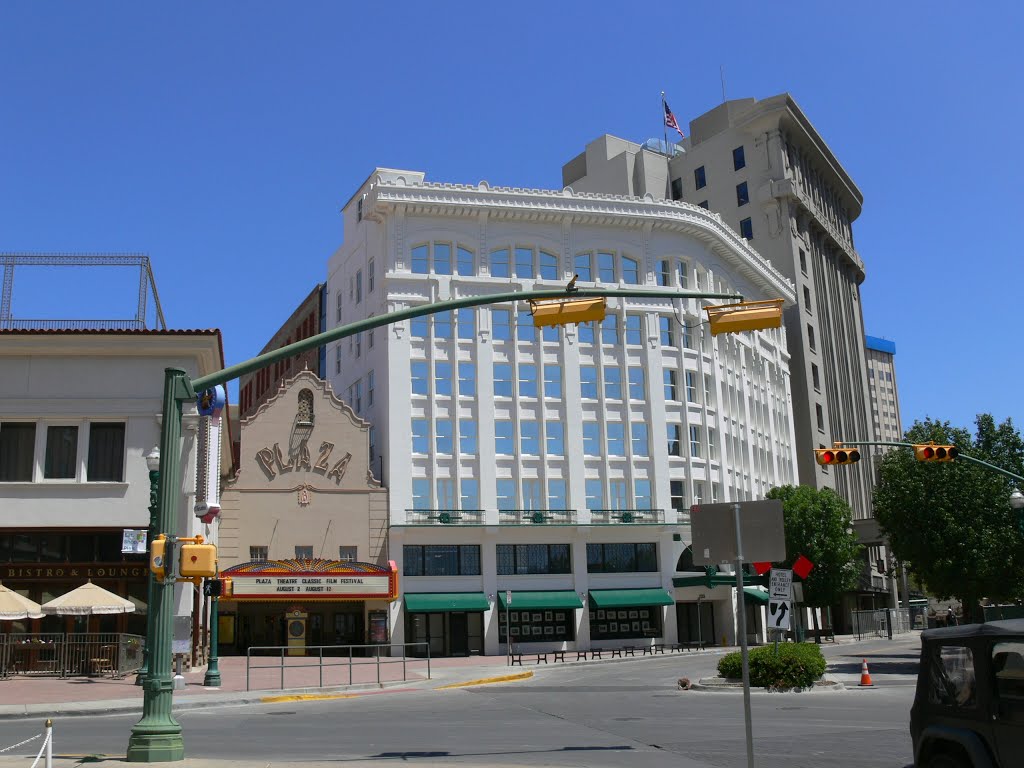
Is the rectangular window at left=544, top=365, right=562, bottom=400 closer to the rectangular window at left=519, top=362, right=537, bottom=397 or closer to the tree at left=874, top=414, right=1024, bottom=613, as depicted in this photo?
the rectangular window at left=519, top=362, right=537, bottom=397

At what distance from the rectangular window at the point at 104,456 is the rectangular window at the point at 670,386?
3352cm

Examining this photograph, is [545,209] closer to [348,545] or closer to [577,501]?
[577,501]

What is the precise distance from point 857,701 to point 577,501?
33.6m

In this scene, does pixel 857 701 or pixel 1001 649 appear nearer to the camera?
pixel 1001 649

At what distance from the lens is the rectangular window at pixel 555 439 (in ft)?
186

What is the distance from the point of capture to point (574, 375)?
57688mm

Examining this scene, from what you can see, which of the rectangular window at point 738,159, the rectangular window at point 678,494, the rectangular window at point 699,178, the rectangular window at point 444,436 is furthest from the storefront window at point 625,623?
the rectangular window at point 699,178

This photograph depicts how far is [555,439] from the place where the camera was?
56812 millimetres

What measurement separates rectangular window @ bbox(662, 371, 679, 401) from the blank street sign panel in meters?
48.9

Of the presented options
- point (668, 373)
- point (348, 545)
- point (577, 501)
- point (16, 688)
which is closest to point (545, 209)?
point (668, 373)

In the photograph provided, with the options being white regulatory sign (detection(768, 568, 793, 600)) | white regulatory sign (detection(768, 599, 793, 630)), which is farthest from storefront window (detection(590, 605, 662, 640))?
white regulatory sign (detection(768, 599, 793, 630))

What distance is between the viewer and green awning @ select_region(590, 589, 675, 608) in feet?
179

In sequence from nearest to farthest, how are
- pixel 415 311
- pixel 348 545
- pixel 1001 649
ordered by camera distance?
pixel 1001 649, pixel 415 311, pixel 348 545

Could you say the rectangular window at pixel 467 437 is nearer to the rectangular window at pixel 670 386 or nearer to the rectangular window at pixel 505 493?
the rectangular window at pixel 505 493
